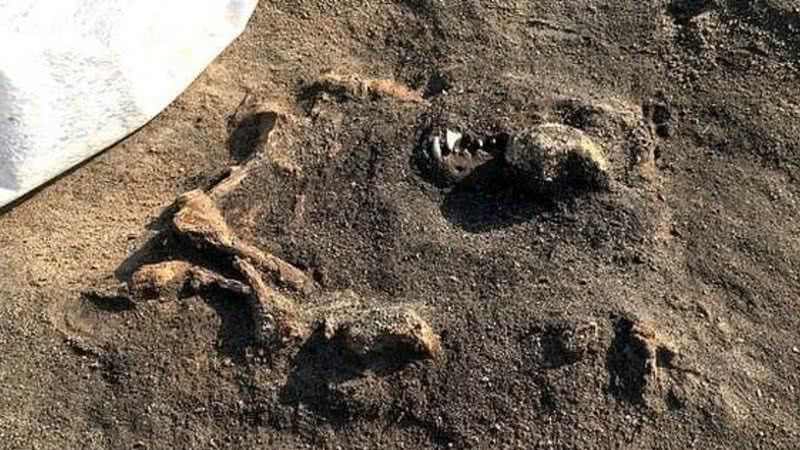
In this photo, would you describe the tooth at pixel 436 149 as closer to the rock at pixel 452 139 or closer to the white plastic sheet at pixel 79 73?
the rock at pixel 452 139

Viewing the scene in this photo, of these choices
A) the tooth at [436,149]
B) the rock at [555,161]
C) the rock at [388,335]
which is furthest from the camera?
the tooth at [436,149]

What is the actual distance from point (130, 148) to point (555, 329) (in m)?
1.16

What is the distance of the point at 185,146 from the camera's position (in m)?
2.36

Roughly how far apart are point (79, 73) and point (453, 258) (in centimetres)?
94

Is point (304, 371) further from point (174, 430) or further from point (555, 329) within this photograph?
point (555, 329)

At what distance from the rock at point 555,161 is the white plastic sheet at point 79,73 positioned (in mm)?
878

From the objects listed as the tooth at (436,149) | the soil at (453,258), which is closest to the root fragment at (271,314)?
the soil at (453,258)

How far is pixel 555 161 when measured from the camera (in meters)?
1.99

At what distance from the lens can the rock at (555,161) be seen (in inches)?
78.5

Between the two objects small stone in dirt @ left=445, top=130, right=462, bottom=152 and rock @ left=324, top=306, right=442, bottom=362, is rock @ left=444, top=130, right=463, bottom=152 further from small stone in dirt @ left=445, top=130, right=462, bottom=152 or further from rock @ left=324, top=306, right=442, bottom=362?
rock @ left=324, top=306, right=442, bottom=362

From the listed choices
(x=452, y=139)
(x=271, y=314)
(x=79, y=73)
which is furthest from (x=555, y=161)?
(x=79, y=73)

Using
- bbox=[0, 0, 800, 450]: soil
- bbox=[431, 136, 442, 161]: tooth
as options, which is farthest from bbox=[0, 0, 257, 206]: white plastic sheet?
bbox=[431, 136, 442, 161]: tooth

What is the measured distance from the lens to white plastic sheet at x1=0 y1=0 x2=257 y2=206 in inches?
81.0

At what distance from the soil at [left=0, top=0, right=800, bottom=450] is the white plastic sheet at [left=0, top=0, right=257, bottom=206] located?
11cm
